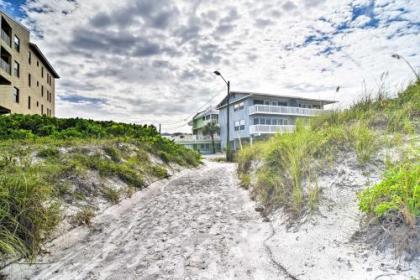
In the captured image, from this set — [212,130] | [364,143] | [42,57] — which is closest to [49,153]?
[364,143]

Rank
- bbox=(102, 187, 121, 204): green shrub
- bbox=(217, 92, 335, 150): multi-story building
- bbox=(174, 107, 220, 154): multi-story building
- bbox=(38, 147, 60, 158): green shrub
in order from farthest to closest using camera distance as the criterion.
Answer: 1. bbox=(174, 107, 220, 154): multi-story building
2. bbox=(217, 92, 335, 150): multi-story building
3. bbox=(38, 147, 60, 158): green shrub
4. bbox=(102, 187, 121, 204): green shrub

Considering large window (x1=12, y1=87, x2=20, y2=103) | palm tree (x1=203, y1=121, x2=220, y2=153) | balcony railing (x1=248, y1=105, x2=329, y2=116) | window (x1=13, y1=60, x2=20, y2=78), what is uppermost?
window (x1=13, y1=60, x2=20, y2=78)

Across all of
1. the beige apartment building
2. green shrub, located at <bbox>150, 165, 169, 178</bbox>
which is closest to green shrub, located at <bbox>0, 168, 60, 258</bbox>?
green shrub, located at <bbox>150, 165, 169, 178</bbox>

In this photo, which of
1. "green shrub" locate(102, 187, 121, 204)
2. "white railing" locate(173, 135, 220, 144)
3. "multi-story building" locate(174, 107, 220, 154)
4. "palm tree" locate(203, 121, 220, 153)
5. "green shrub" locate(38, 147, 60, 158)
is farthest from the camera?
"white railing" locate(173, 135, 220, 144)

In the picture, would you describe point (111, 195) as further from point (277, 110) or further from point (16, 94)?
point (277, 110)

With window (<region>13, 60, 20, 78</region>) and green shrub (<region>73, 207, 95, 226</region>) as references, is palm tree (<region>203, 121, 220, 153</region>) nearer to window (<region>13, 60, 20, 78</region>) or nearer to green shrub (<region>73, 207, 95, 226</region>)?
window (<region>13, 60, 20, 78</region>)

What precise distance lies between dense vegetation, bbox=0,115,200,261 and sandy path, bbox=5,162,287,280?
295mm

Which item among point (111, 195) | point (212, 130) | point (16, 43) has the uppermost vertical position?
point (16, 43)

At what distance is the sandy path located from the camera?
2467 millimetres

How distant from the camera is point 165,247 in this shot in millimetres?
3061

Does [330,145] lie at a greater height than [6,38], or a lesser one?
lesser

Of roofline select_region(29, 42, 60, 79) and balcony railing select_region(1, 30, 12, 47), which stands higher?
roofline select_region(29, 42, 60, 79)

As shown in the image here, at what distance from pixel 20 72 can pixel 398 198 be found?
30030 millimetres

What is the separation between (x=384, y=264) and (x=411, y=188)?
75 centimetres
